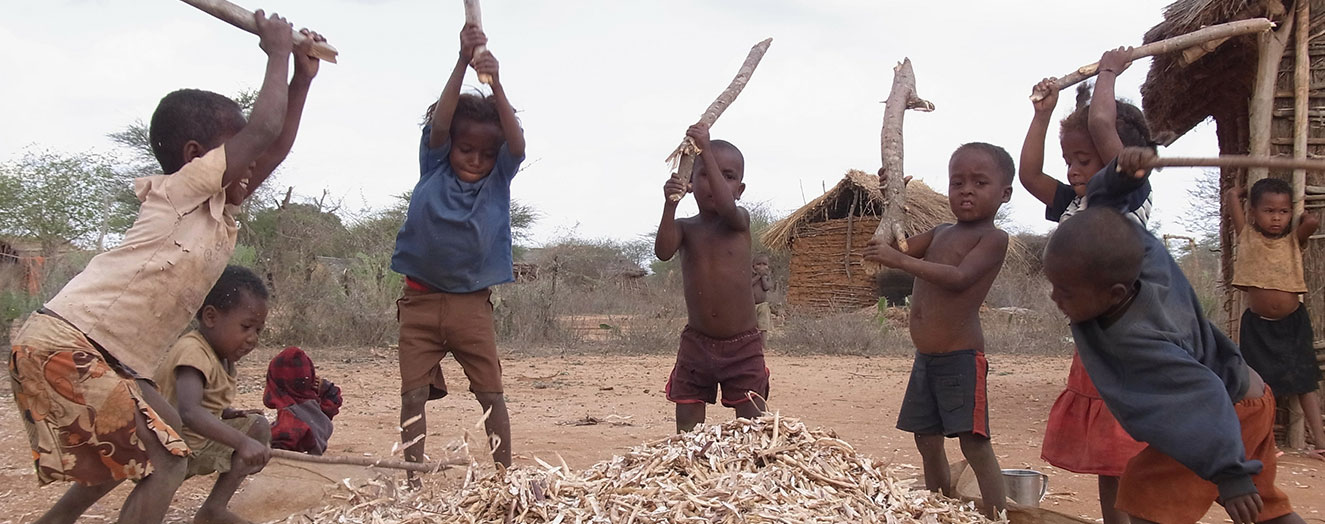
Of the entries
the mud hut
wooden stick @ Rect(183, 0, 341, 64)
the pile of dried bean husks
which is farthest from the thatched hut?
wooden stick @ Rect(183, 0, 341, 64)

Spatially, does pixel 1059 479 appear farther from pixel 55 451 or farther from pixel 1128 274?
pixel 55 451

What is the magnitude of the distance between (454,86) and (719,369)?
54.2 inches

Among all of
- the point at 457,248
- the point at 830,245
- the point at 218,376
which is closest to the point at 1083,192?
the point at 457,248

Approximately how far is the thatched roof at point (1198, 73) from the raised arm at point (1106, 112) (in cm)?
162

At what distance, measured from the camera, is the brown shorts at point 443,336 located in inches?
132

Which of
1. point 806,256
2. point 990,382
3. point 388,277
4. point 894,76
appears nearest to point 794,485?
point 894,76

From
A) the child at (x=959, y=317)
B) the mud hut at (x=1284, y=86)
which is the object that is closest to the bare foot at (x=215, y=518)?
the child at (x=959, y=317)

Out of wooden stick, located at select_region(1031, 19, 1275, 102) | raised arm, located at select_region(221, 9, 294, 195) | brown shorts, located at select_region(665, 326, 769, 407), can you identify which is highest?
wooden stick, located at select_region(1031, 19, 1275, 102)

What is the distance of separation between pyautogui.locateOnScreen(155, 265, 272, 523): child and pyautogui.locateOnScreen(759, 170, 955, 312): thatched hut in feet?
39.3

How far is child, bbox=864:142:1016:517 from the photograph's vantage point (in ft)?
9.88

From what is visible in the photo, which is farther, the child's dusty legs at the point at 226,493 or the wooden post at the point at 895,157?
the wooden post at the point at 895,157

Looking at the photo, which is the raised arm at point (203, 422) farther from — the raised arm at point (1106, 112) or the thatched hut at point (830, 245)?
the thatched hut at point (830, 245)

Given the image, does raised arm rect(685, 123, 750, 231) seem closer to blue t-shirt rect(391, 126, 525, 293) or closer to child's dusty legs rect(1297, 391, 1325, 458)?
blue t-shirt rect(391, 126, 525, 293)

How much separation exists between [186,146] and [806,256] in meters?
14.2
